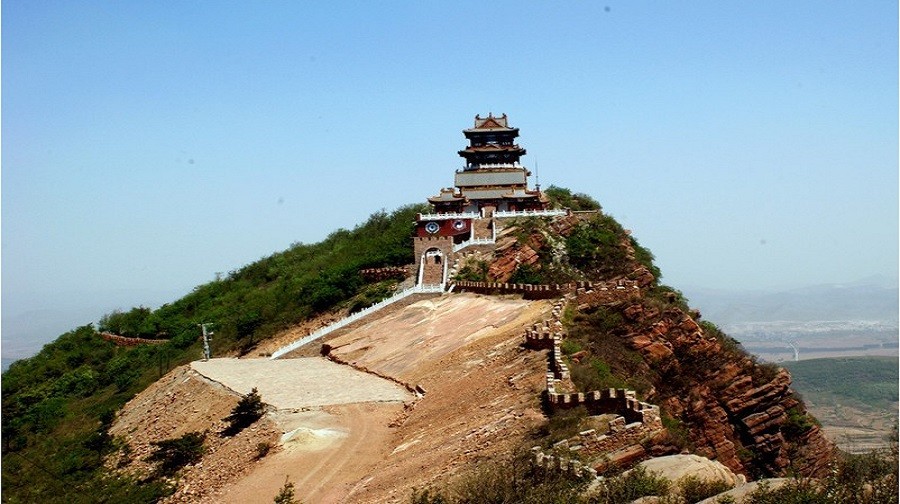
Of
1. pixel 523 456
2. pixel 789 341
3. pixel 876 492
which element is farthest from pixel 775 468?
pixel 789 341

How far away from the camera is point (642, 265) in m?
43.7

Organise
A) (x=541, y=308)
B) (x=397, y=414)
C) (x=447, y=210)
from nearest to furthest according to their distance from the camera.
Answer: (x=397, y=414) → (x=541, y=308) → (x=447, y=210)

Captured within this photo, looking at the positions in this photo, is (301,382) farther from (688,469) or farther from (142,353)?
(142,353)

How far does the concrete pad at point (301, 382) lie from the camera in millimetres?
27236

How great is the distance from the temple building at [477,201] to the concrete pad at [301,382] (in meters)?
9.73

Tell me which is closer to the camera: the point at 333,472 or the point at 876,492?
the point at 876,492

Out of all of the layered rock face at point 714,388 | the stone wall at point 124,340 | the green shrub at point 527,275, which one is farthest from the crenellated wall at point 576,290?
the stone wall at point 124,340

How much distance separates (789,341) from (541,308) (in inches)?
6082

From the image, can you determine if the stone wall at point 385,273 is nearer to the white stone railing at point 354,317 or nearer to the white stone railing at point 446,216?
the white stone railing at point 446,216

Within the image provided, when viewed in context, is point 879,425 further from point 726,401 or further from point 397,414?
point 397,414

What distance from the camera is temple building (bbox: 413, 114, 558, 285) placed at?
Answer: 145 feet

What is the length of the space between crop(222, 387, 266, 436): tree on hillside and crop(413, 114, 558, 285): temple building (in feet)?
54.8

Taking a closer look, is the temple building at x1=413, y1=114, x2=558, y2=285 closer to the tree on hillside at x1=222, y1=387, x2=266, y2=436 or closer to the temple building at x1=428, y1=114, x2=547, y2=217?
the temple building at x1=428, y1=114, x2=547, y2=217

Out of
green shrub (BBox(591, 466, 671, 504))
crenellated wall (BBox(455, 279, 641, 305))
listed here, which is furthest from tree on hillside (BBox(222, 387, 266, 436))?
green shrub (BBox(591, 466, 671, 504))
